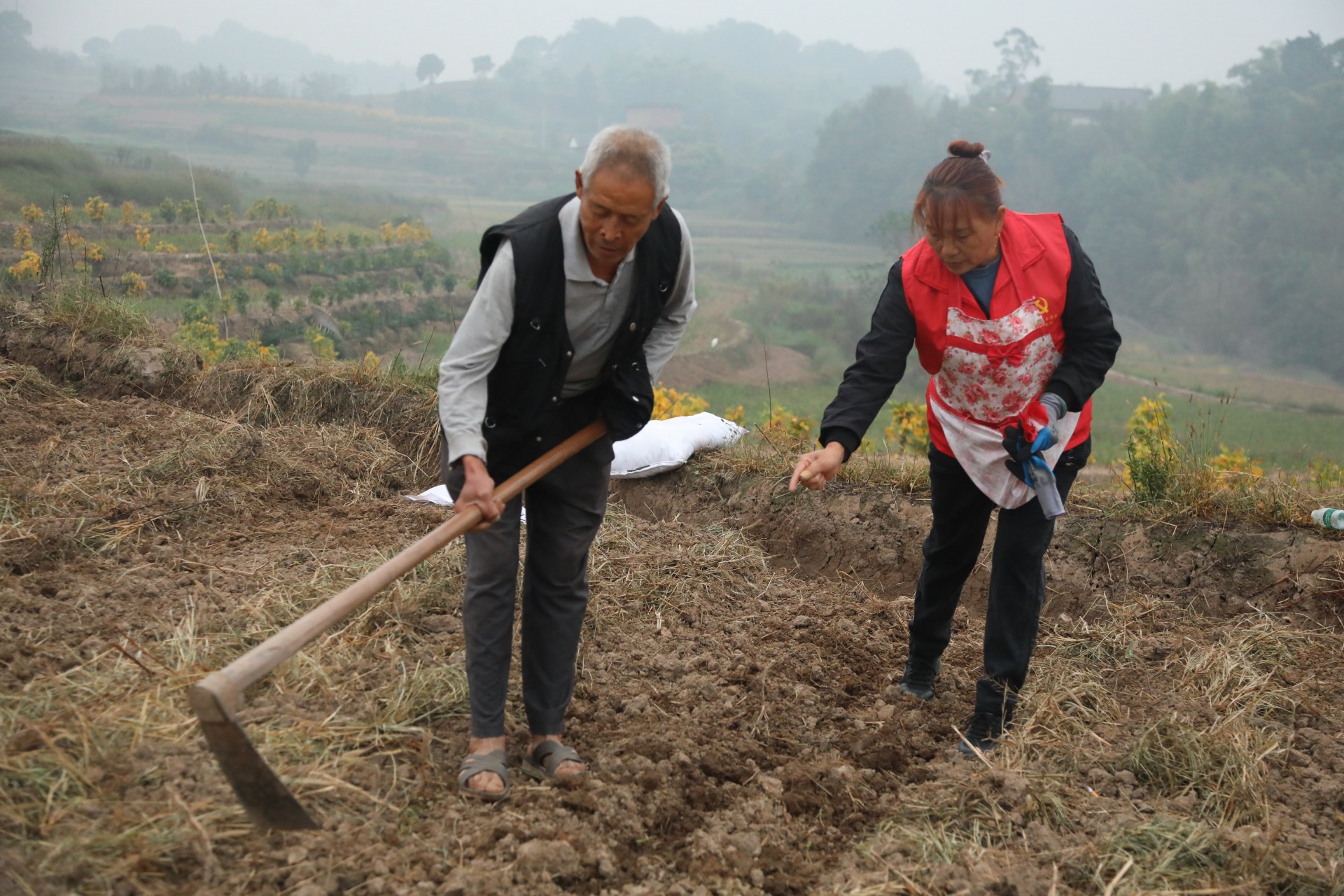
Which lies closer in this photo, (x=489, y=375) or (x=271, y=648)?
(x=271, y=648)

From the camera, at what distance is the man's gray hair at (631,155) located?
2.07 metres

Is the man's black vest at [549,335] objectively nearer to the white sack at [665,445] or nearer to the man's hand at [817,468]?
the man's hand at [817,468]

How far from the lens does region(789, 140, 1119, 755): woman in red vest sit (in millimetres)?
2514

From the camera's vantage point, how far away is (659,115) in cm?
4394

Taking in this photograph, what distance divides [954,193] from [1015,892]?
1.54 meters

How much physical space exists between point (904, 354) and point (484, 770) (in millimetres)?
1478

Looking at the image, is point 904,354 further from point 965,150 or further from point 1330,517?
point 1330,517

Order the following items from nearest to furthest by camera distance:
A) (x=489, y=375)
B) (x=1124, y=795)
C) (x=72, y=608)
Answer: (x=489, y=375) → (x=1124, y=795) → (x=72, y=608)

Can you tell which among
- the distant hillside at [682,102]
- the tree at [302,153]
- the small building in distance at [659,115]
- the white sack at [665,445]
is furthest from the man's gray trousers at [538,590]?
the small building in distance at [659,115]

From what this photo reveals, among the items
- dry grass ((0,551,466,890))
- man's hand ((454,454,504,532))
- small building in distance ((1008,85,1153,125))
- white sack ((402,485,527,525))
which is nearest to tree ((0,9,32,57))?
white sack ((402,485,527,525))

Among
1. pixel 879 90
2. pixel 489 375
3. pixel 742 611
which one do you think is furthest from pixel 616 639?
pixel 879 90

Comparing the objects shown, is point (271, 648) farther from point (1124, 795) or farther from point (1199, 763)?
point (1199, 763)

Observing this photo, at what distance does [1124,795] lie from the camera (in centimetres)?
254

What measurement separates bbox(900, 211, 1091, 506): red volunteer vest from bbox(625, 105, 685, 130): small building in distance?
42.1 meters
